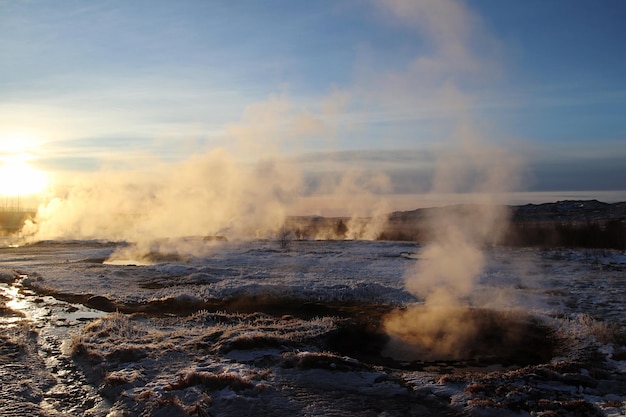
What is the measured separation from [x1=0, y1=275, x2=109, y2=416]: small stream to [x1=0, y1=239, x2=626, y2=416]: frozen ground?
0.16ft

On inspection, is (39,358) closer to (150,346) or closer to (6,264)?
(150,346)

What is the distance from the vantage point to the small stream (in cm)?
995

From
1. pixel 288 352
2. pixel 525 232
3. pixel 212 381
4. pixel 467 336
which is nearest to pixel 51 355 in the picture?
pixel 212 381

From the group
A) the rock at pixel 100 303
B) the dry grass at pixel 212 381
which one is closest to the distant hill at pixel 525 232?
the rock at pixel 100 303

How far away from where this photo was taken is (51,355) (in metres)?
13.3

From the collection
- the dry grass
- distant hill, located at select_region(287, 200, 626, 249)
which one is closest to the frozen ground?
the dry grass

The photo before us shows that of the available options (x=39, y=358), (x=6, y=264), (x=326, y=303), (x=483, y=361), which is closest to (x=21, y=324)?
(x=39, y=358)

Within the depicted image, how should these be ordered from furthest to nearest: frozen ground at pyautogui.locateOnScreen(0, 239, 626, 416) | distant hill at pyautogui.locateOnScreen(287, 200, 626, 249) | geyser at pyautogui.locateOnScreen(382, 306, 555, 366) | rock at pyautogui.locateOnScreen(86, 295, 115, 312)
A: distant hill at pyautogui.locateOnScreen(287, 200, 626, 249), rock at pyautogui.locateOnScreen(86, 295, 115, 312), geyser at pyautogui.locateOnScreen(382, 306, 555, 366), frozen ground at pyautogui.locateOnScreen(0, 239, 626, 416)

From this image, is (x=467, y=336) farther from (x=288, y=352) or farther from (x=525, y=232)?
(x=525, y=232)

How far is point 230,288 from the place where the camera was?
76.9 feet

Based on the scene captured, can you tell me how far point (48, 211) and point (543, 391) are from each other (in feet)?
289

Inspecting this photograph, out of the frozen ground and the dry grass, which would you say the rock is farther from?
the dry grass

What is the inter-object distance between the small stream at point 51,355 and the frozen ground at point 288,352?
49 millimetres

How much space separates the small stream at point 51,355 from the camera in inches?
392
